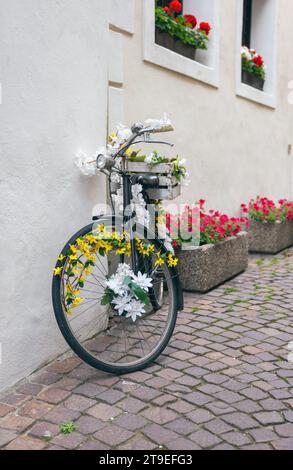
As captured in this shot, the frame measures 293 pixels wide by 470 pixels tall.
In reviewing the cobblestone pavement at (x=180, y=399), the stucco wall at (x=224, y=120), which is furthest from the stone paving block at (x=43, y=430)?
the stucco wall at (x=224, y=120)

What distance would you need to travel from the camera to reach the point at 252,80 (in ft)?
25.3

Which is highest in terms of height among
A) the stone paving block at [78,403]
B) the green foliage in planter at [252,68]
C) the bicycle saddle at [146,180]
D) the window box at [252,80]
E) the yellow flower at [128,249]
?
the green foliage in planter at [252,68]

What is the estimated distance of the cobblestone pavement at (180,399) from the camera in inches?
95.9

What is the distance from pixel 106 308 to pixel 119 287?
741mm

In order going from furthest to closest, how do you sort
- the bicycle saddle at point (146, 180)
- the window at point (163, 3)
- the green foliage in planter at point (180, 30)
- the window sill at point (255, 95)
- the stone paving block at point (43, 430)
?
the window sill at point (255, 95), the window at point (163, 3), the green foliage in planter at point (180, 30), the bicycle saddle at point (146, 180), the stone paving block at point (43, 430)

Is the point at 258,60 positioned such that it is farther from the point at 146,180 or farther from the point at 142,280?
the point at 142,280

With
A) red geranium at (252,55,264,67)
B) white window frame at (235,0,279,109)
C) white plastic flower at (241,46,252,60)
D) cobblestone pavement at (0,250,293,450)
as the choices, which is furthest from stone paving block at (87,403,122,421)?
red geranium at (252,55,264,67)

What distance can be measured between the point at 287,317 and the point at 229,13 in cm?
419

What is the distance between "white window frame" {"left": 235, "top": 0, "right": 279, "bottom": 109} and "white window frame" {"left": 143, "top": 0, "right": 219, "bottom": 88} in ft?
2.11

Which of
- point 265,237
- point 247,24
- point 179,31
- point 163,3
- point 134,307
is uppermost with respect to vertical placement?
point 247,24

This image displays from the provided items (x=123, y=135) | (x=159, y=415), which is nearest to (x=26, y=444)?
(x=159, y=415)

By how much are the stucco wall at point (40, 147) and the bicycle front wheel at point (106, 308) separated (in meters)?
0.19

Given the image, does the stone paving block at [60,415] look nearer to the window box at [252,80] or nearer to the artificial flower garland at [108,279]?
the artificial flower garland at [108,279]

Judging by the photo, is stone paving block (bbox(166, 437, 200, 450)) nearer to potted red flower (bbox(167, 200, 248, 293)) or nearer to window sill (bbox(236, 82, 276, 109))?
potted red flower (bbox(167, 200, 248, 293))
